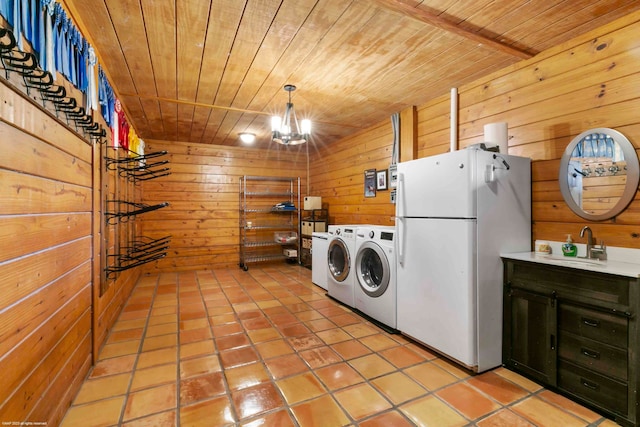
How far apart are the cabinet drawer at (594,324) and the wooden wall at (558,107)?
0.56m

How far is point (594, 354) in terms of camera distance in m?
1.69

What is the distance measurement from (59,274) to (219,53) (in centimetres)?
185

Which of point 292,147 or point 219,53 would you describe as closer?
point 219,53

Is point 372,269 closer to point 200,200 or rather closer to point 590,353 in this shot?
point 590,353

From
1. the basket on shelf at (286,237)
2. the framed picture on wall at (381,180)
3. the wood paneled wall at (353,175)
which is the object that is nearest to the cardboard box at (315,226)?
the wood paneled wall at (353,175)

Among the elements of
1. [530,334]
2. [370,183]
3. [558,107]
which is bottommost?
[530,334]

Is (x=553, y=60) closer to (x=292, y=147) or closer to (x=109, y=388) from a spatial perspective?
(x=109, y=388)

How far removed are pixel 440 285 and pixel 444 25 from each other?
179 cm

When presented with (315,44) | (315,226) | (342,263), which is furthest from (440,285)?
(315,226)

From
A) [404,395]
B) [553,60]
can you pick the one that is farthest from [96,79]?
[553,60]

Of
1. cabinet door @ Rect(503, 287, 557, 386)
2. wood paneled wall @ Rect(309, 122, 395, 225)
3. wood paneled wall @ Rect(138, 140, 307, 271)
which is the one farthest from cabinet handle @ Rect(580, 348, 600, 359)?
wood paneled wall @ Rect(138, 140, 307, 271)

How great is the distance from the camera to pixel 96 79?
7.09 ft

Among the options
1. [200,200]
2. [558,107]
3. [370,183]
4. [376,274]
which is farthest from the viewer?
[200,200]

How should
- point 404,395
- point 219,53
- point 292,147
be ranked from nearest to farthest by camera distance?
1. point 404,395
2. point 219,53
3. point 292,147
